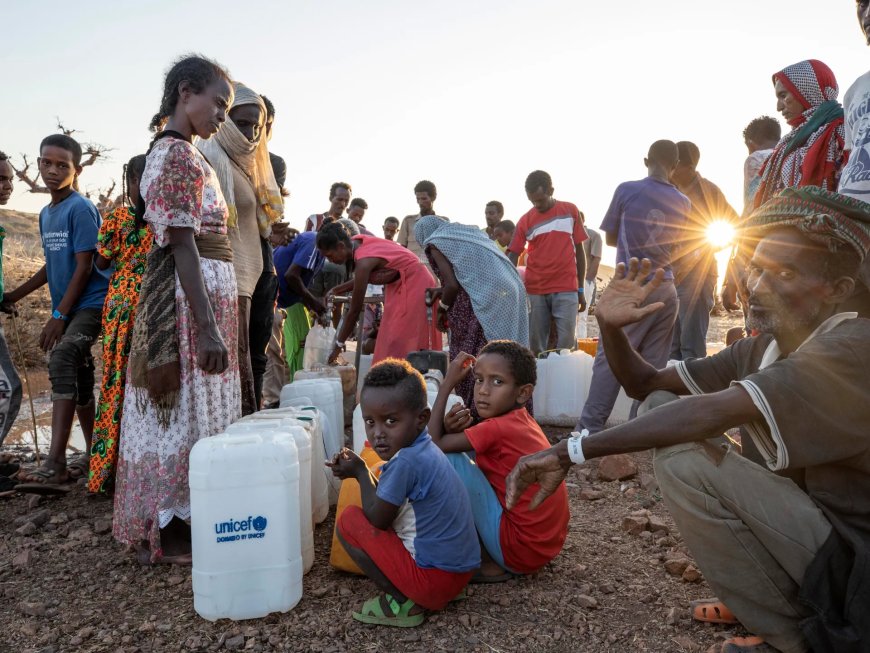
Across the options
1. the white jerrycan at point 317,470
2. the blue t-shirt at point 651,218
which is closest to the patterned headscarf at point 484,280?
the blue t-shirt at point 651,218

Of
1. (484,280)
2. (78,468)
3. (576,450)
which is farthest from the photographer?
(484,280)

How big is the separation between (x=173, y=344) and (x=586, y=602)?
1.93 metres

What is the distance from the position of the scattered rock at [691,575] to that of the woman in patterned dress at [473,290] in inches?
81.8

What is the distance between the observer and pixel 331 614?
7.89 ft

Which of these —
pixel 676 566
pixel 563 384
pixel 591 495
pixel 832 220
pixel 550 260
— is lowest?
pixel 591 495

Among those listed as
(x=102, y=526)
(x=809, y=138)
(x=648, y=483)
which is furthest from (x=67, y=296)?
(x=809, y=138)

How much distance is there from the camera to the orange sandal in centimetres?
226

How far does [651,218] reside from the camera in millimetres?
4488

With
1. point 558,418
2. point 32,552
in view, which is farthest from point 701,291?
point 32,552

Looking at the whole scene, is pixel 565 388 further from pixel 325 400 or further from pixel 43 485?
pixel 43 485

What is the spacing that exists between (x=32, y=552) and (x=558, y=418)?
3.75 meters

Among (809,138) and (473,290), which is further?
(473,290)

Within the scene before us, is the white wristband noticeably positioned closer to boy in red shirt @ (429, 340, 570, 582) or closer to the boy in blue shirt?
the boy in blue shirt

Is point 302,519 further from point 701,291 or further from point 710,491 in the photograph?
point 701,291
